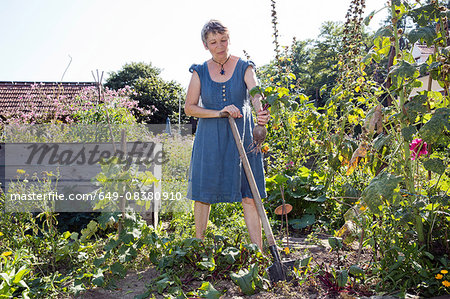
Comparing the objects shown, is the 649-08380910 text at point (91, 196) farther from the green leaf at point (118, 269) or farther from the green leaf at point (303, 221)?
the green leaf at point (303, 221)

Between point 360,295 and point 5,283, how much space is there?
1.77 metres

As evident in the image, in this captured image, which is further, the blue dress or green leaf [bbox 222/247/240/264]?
the blue dress

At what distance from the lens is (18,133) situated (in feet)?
14.2

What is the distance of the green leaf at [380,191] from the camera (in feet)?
5.29

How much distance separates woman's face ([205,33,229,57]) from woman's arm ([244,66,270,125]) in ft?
0.70

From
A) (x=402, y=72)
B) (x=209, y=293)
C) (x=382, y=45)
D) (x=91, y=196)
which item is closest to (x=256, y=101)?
(x=382, y=45)

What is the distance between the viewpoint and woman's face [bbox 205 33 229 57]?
7.61 feet

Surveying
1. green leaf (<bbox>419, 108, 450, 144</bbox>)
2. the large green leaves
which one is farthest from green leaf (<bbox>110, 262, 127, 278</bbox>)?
green leaf (<bbox>419, 108, 450, 144</bbox>)

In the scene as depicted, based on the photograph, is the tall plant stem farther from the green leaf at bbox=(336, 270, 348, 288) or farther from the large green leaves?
the large green leaves

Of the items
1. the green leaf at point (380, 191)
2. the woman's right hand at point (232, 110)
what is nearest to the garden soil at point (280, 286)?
the green leaf at point (380, 191)

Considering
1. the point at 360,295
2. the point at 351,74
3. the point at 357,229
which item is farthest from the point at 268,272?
the point at 351,74

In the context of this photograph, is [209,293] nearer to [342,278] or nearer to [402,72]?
[342,278]

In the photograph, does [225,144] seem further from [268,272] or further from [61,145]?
[61,145]

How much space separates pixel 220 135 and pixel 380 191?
3.75ft
